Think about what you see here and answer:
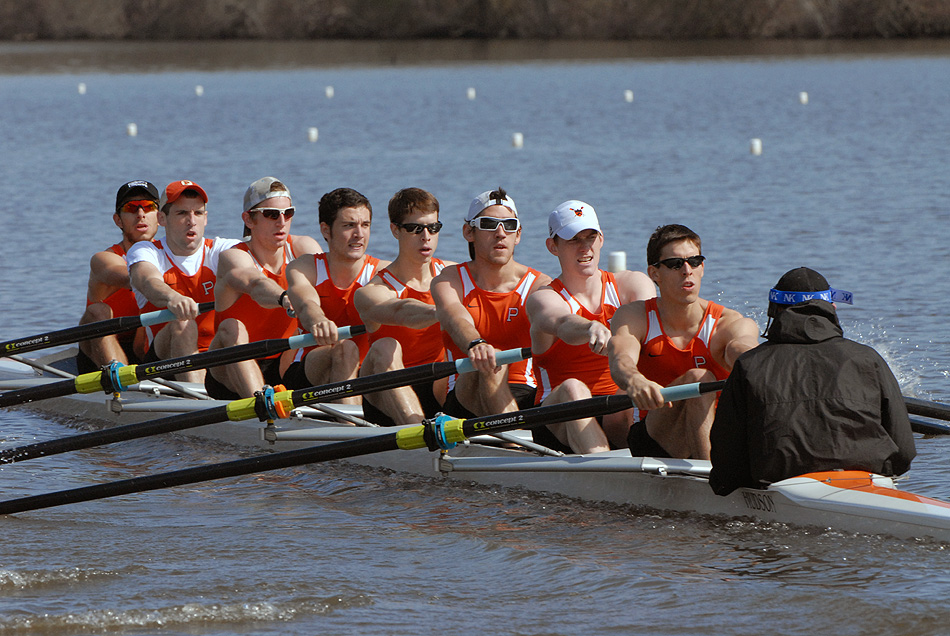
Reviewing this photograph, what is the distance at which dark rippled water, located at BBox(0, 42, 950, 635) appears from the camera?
491 cm

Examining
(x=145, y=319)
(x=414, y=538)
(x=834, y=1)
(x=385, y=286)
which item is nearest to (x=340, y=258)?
(x=385, y=286)

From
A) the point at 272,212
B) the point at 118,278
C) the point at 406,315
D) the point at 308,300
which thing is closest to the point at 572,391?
the point at 406,315

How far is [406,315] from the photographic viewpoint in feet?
22.0

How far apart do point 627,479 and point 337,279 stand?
2.27 m

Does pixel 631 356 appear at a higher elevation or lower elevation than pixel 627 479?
higher

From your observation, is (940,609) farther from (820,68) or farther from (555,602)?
(820,68)

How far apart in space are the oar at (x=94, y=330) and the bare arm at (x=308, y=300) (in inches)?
28.3

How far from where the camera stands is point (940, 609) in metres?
4.64

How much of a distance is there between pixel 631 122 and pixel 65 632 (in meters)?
23.4

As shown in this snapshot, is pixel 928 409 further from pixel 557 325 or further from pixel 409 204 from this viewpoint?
pixel 409 204

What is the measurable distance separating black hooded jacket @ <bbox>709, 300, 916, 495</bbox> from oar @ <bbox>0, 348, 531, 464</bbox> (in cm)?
136

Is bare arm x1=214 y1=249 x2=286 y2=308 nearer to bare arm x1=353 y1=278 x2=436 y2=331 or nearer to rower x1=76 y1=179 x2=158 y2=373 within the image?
bare arm x1=353 y1=278 x2=436 y2=331

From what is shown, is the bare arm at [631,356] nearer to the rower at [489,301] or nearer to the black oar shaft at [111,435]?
the rower at [489,301]

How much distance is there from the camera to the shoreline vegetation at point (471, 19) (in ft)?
169
